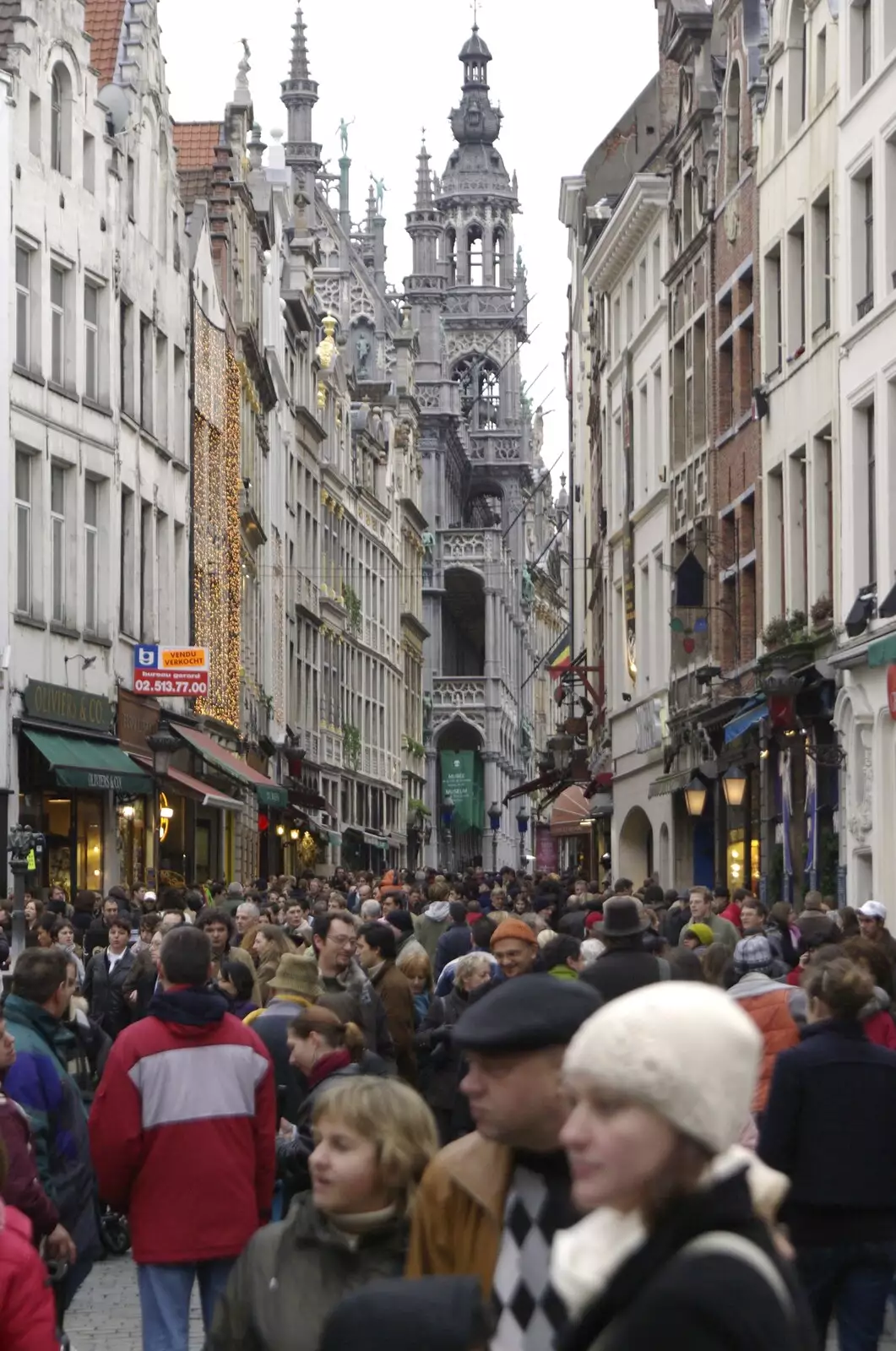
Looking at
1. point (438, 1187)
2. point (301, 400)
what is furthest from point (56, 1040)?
point (301, 400)

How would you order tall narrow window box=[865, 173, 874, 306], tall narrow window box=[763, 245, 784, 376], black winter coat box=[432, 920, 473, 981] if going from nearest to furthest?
black winter coat box=[432, 920, 473, 981] → tall narrow window box=[865, 173, 874, 306] → tall narrow window box=[763, 245, 784, 376]

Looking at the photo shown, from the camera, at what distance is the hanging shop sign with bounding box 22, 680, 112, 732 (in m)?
32.2

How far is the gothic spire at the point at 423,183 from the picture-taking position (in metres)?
111

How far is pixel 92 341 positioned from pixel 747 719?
11601 millimetres

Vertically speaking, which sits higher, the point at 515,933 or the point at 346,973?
the point at 515,933

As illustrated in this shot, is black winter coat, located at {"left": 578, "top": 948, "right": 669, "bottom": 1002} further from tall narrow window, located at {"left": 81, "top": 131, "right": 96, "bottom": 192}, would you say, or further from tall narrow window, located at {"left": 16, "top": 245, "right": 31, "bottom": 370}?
tall narrow window, located at {"left": 81, "top": 131, "right": 96, "bottom": 192}

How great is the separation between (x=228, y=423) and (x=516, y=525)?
240 ft

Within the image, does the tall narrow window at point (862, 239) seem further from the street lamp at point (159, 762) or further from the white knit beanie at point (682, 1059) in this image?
the white knit beanie at point (682, 1059)

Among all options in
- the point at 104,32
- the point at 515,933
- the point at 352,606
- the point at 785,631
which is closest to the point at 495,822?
the point at 352,606

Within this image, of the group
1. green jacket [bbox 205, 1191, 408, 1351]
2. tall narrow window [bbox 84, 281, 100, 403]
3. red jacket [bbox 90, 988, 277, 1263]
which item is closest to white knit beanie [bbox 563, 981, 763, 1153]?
green jacket [bbox 205, 1191, 408, 1351]

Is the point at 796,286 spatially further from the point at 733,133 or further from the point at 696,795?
the point at 696,795

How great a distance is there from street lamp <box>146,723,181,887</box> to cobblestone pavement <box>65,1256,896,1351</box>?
21218 millimetres

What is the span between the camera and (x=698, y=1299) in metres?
2.72

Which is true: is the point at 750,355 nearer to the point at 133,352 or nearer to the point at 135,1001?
the point at 133,352
